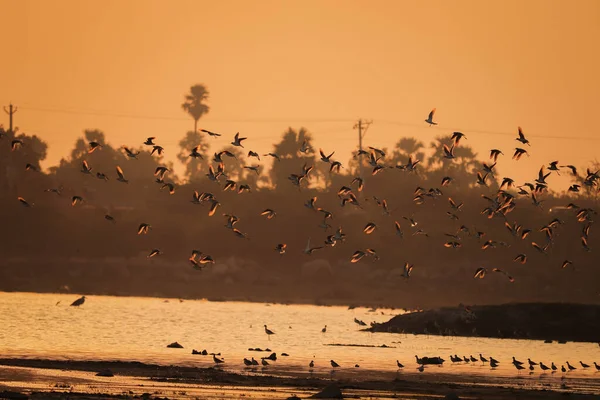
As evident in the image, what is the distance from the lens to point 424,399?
47.1m

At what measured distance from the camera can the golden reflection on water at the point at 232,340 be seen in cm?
6322

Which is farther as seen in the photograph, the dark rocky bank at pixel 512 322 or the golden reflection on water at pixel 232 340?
the dark rocky bank at pixel 512 322

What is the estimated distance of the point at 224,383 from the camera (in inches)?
1981

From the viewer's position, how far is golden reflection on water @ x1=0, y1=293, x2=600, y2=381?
207 feet

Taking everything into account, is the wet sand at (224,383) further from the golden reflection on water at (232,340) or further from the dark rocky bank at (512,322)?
the dark rocky bank at (512,322)

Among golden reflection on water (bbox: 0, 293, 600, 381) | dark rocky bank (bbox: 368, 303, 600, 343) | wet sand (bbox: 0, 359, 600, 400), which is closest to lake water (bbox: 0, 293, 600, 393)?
golden reflection on water (bbox: 0, 293, 600, 381)

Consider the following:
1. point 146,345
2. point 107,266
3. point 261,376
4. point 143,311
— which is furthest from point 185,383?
point 107,266

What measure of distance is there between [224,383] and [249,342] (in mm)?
29356

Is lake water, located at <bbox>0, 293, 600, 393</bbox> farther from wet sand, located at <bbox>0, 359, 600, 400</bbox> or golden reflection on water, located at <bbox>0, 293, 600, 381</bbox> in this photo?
wet sand, located at <bbox>0, 359, 600, 400</bbox>

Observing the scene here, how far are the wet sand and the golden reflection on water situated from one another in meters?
2.52

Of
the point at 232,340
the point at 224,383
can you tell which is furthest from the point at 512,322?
the point at 224,383

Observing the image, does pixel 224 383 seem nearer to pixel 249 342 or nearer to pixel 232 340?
pixel 249 342

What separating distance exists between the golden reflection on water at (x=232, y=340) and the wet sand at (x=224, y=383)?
252 cm

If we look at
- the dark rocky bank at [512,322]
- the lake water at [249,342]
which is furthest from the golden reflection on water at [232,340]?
the dark rocky bank at [512,322]
